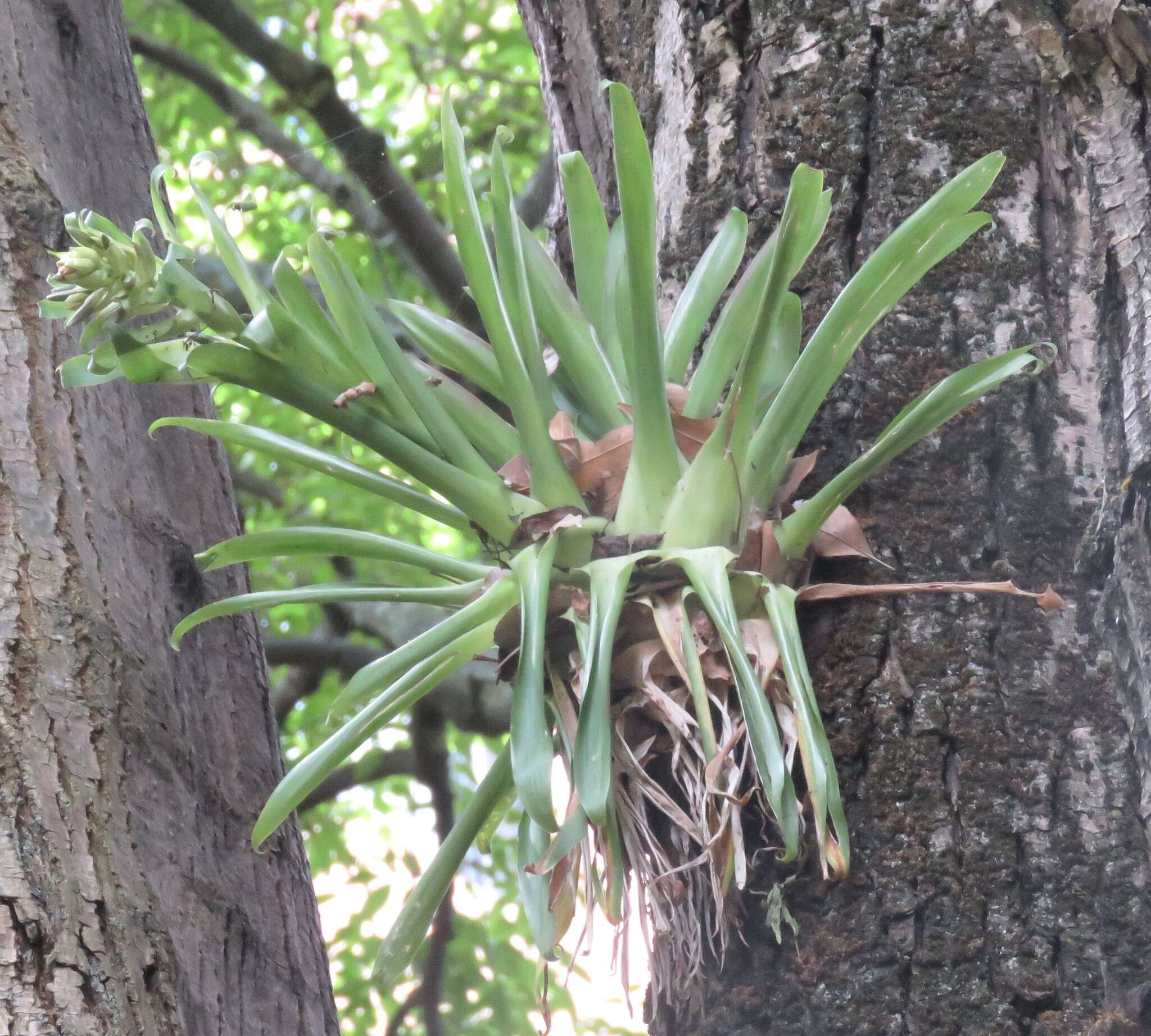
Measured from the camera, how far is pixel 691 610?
0.83m

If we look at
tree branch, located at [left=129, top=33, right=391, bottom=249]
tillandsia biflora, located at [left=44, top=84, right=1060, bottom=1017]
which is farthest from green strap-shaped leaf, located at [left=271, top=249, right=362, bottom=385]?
tree branch, located at [left=129, top=33, right=391, bottom=249]

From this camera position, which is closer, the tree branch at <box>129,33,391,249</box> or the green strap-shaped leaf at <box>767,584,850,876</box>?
the green strap-shaped leaf at <box>767,584,850,876</box>

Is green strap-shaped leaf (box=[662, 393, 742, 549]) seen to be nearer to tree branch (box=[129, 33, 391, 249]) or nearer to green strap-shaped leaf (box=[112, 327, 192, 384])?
green strap-shaped leaf (box=[112, 327, 192, 384])

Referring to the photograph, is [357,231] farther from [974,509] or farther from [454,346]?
[974,509]

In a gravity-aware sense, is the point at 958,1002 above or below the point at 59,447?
below

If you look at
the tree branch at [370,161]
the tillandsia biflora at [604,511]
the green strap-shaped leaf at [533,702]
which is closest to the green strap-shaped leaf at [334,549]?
the tillandsia biflora at [604,511]

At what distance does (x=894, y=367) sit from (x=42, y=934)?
783 mm

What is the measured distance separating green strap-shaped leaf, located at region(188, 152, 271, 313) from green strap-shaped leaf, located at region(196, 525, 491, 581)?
18 cm

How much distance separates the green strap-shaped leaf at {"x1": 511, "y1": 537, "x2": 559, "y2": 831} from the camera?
750 mm

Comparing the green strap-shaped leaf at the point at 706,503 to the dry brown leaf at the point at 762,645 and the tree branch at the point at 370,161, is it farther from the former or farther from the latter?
the tree branch at the point at 370,161

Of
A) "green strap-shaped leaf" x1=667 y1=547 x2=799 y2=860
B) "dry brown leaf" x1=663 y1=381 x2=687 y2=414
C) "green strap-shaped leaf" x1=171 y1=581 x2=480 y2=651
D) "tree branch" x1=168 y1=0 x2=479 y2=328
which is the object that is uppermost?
"tree branch" x1=168 y1=0 x2=479 y2=328

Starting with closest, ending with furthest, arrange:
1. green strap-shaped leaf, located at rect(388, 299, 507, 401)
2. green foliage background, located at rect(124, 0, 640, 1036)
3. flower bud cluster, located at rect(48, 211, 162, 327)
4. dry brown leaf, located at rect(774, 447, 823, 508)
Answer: flower bud cluster, located at rect(48, 211, 162, 327), dry brown leaf, located at rect(774, 447, 823, 508), green strap-shaped leaf, located at rect(388, 299, 507, 401), green foliage background, located at rect(124, 0, 640, 1036)

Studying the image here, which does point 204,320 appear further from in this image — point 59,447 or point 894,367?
point 894,367

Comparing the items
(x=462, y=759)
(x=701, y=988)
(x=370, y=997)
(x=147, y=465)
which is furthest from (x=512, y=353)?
(x=462, y=759)
